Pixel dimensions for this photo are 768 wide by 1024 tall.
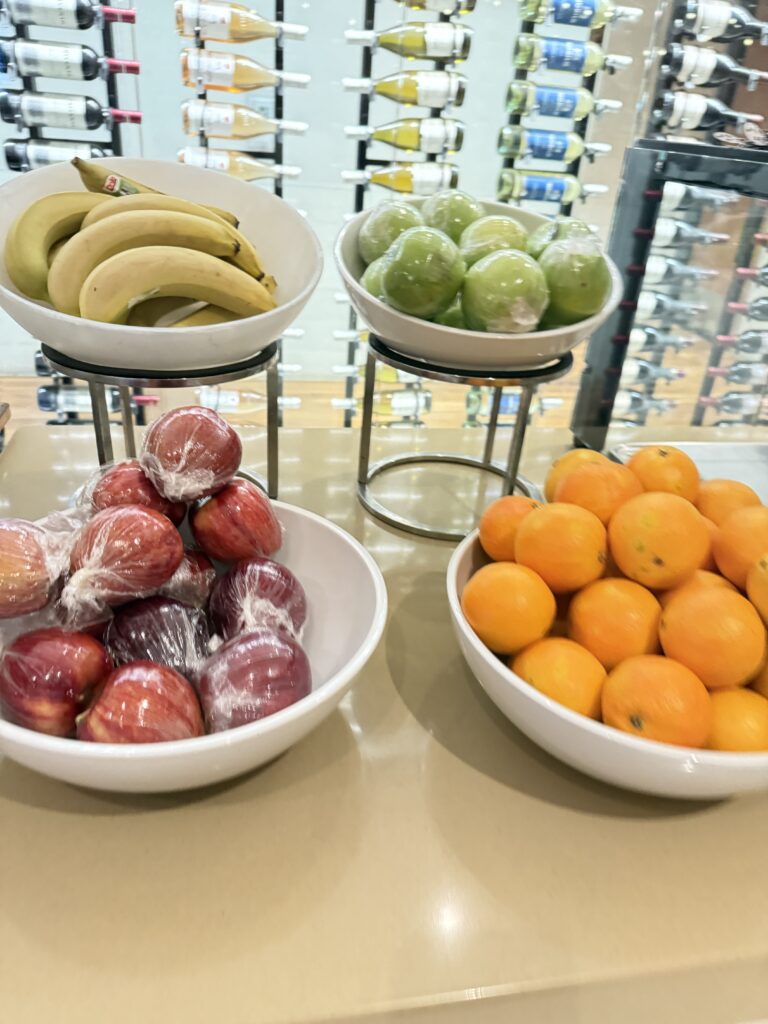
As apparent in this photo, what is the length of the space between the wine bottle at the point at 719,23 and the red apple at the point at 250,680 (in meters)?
1.11

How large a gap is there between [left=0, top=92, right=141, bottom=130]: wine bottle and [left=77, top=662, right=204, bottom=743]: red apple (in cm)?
146

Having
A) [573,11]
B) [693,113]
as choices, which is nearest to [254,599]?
[693,113]

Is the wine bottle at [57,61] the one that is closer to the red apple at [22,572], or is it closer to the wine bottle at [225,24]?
the wine bottle at [225,24]

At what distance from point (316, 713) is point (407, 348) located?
417 millimetres

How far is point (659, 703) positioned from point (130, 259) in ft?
1.77

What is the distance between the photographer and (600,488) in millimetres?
586

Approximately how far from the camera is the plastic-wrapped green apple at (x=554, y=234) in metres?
0.77

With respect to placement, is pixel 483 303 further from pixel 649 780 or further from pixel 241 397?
pixel 241 397

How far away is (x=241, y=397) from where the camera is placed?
2.27 meters

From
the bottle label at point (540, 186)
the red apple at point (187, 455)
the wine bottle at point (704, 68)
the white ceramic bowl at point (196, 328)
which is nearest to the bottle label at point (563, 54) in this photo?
the bottle label at point (540, 186)

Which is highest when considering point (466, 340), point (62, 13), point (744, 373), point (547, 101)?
point (62, 13)

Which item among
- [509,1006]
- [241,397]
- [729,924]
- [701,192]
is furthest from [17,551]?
[241,397]

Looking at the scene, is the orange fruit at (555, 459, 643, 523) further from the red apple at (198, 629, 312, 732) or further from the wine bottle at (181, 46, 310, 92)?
the wine bottle at (181, 46, 310, 92)

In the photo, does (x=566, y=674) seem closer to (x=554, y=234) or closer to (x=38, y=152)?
(x=554, y=234)
